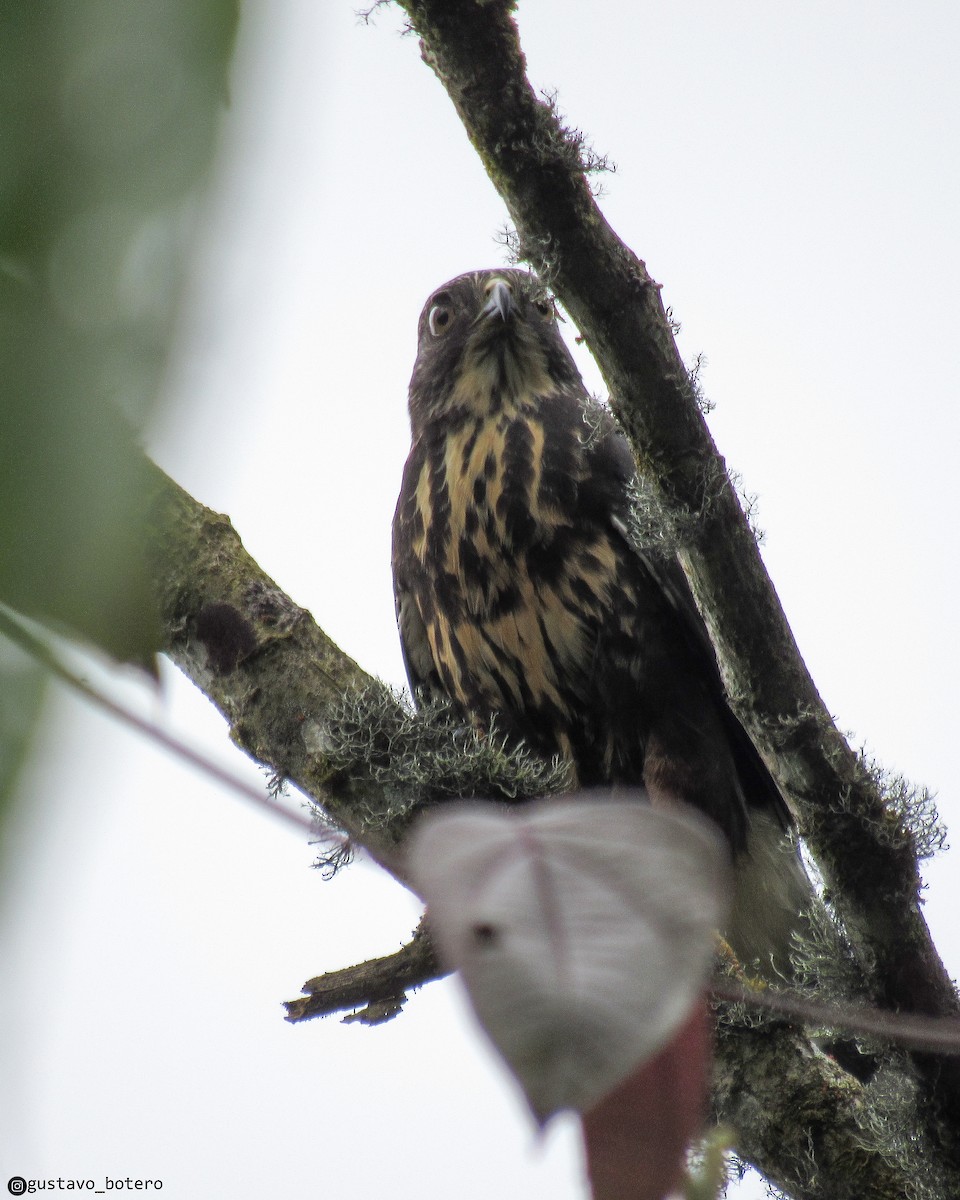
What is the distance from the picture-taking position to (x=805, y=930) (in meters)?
3.54

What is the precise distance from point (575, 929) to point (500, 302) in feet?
13.5

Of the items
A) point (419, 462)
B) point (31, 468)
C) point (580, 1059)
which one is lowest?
point (580, 1059)

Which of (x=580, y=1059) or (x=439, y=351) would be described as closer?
(x=580, y=1059)

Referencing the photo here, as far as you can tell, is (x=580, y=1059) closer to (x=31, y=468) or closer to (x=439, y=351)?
(x=31, y=468)

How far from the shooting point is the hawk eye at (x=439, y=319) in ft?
15.7

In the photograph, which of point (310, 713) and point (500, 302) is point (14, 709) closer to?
point (310, 713)

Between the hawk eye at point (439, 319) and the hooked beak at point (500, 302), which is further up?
the hawk eye at point (439, 319)

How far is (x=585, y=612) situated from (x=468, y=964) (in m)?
3.23

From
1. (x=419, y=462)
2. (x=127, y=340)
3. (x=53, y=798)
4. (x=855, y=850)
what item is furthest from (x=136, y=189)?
A: (x=419, y=462)

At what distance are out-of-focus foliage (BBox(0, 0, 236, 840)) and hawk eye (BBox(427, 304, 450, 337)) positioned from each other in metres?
4.48

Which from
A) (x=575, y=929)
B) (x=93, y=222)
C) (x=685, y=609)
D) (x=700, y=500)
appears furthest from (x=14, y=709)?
(x=685, y=609)

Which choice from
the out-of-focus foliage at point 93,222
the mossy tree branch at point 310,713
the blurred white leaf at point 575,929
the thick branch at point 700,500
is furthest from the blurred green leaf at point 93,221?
the mossy tree branch at point 310,713

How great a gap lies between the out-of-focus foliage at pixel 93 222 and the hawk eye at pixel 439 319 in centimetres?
448

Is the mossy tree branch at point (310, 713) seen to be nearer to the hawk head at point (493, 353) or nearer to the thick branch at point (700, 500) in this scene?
the thick branch at point (700, 500)
